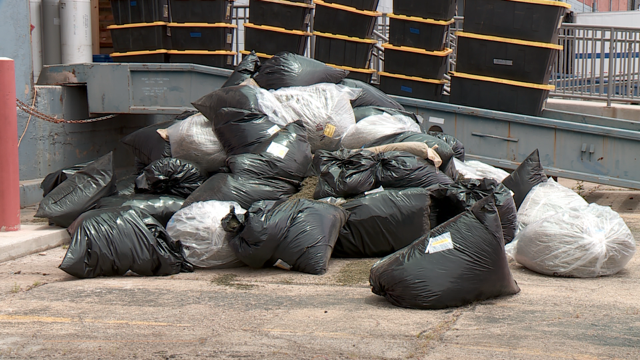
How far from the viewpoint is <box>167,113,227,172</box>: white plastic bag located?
5.48 m

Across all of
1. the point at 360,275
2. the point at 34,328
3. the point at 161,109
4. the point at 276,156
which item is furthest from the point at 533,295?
the point at 161,109

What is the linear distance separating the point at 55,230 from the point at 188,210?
1.45 meters

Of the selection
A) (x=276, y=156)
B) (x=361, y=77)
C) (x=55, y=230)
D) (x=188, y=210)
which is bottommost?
(x=55, y=230)

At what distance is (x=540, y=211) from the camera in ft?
16.3

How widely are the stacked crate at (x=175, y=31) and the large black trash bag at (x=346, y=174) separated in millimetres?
3372

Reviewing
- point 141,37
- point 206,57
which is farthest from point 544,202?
point 141,37

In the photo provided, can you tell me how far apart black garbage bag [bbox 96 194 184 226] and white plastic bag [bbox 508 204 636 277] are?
8.39 ft

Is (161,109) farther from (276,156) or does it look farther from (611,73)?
(611,73)

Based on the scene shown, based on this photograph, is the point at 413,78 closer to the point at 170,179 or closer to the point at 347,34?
the point at 347,34

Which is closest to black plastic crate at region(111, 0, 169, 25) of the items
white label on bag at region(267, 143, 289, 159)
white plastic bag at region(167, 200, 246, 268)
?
white label on bag at region(267, 143, 289, 159)

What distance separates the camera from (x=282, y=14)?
7.41 m

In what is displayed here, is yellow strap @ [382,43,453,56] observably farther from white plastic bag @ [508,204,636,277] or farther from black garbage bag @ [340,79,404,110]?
white plastic bag @ [508,204,636,277]

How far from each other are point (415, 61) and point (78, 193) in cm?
352

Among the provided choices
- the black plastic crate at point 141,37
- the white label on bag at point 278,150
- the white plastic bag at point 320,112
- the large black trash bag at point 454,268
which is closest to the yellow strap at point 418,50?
the white plastic bag at point 320,112
